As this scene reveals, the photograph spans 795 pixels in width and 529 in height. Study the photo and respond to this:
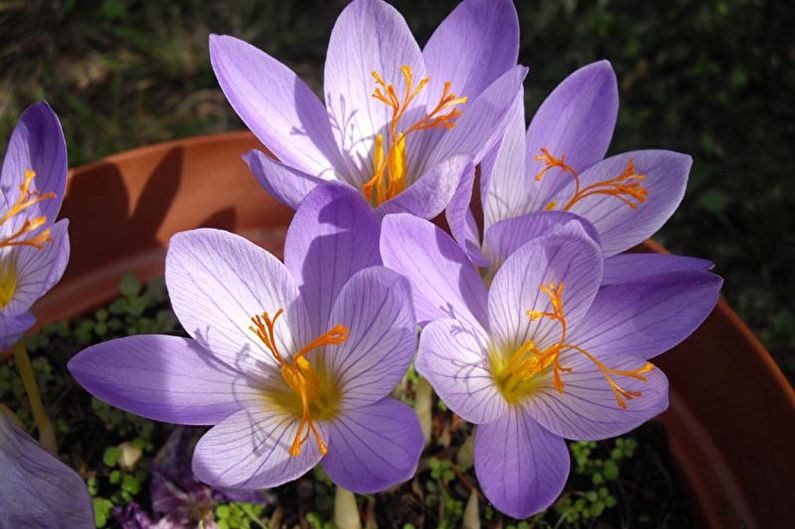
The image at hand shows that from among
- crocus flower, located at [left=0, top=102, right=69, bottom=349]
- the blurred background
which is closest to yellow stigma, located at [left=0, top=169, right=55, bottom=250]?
Answer: crocus flower, located at [left=0, top=102, right=69, bottom=349]

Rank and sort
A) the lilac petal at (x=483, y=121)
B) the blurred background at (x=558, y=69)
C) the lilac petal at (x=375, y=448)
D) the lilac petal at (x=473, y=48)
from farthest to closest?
the blurred background at (x=558, y=69), the lilac petal at (x=473, y=48), the lilac petal at (x=483, y=121), the lilac petal at (x=375, y=448)

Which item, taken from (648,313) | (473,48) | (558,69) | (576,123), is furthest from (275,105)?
(558,69)

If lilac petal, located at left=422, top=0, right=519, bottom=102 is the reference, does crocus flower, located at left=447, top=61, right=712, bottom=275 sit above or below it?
below

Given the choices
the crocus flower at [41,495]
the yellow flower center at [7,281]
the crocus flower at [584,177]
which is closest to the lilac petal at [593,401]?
the crocus flower at [584,177]

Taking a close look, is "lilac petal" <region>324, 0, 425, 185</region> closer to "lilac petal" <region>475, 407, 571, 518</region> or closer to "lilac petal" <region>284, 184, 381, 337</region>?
"lilac petal" <region>284, 184, 381, 337</region>

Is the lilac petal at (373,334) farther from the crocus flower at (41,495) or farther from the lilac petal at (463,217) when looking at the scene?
the crocus flower at (41,495)

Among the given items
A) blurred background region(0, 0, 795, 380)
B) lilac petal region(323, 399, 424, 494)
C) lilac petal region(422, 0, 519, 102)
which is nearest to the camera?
lilac petal region(323, 399, 424, 494)
